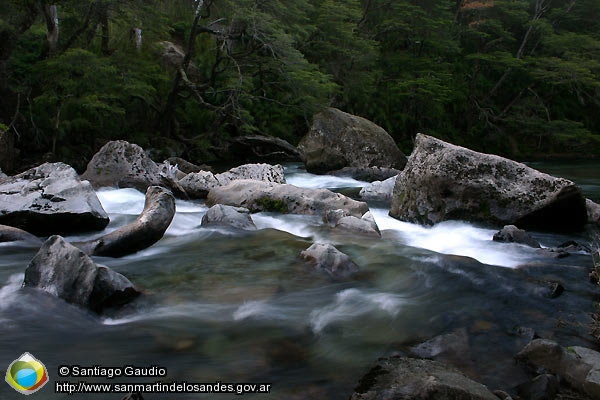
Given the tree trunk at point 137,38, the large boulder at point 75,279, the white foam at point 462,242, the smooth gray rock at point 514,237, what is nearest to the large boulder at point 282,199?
the white foam at point 462,242

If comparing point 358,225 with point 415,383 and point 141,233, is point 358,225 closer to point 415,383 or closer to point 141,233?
point 141,233

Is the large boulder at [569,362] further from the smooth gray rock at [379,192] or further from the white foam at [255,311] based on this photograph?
the smooth gray rock at [379,192]

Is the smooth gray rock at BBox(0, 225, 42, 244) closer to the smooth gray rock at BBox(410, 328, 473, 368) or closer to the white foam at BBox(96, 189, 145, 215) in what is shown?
the white foam at BBox(96, 189, 145, 215)

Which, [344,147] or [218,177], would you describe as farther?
[344,147]

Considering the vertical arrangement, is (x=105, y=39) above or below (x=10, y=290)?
above

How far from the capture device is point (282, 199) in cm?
781

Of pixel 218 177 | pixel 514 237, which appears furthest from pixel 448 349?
pixel 218 177

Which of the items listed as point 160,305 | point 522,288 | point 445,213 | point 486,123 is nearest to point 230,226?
point 160,305

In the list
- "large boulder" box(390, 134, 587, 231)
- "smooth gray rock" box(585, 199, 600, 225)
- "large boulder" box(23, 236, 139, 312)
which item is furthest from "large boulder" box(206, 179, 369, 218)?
"large boulder" box(23, 236, 139, 312)

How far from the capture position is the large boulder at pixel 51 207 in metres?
5.61

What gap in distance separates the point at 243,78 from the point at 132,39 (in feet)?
22.3

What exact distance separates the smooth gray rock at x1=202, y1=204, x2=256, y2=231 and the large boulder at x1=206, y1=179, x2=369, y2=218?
114cm

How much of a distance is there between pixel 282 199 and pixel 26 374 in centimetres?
531

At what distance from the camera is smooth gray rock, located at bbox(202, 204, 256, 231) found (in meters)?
6.40
